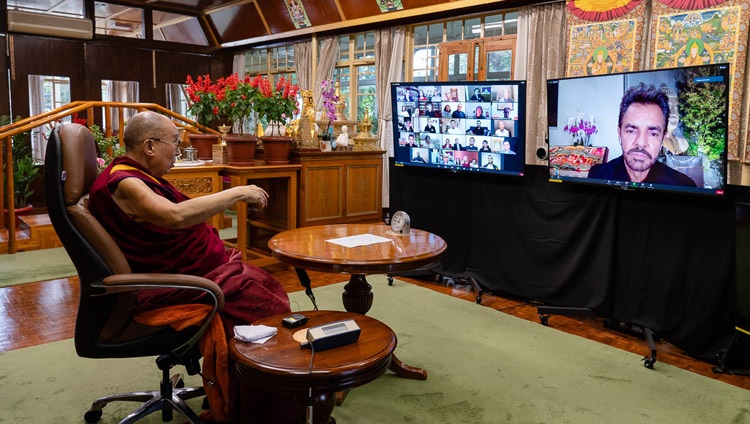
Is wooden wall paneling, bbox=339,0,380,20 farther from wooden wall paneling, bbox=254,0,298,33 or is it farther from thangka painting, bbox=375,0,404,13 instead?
wooden wall paneling, bbox=254,0,298,33

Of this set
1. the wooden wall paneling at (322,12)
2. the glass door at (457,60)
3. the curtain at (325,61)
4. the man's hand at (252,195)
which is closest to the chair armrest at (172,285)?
A: the man's hand at (252,195)

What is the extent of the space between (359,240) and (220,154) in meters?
2.28

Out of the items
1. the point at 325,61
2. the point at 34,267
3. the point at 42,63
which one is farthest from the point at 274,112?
the point at 42,63

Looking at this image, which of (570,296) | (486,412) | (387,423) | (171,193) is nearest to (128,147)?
(171,193)

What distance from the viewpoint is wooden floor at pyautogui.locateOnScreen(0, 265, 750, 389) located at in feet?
10.3

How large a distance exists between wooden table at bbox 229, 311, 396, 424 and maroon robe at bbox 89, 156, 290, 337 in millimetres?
128

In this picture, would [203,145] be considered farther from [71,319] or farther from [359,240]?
[359,240]

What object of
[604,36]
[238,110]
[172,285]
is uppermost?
[604,36]

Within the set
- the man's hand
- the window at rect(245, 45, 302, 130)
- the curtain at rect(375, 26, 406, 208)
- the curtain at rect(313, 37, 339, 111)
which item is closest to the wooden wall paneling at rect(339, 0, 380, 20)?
the curtain at rect(375, 26, 406, 208)

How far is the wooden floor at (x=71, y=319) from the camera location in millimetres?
3137

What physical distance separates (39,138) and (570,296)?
762 centimetres

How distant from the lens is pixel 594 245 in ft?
12.1

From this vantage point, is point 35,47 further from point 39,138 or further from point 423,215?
point 423,215

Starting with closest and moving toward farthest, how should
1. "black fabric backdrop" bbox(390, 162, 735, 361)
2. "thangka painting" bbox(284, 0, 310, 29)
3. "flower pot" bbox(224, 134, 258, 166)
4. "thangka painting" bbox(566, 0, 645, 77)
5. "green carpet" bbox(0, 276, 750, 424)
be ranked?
1. "green carpet" bbox(0, 276, 750, 424)
2. "black fabric backdrop" bbox(390, 162, 735, 361)
3. "flower pot" bbox(224, 134, 258, 166)
4. "thangka painting" bbox(566, 0, 645, 77)
5. "thangka painting" bbox(284, 0, 310, 29)
